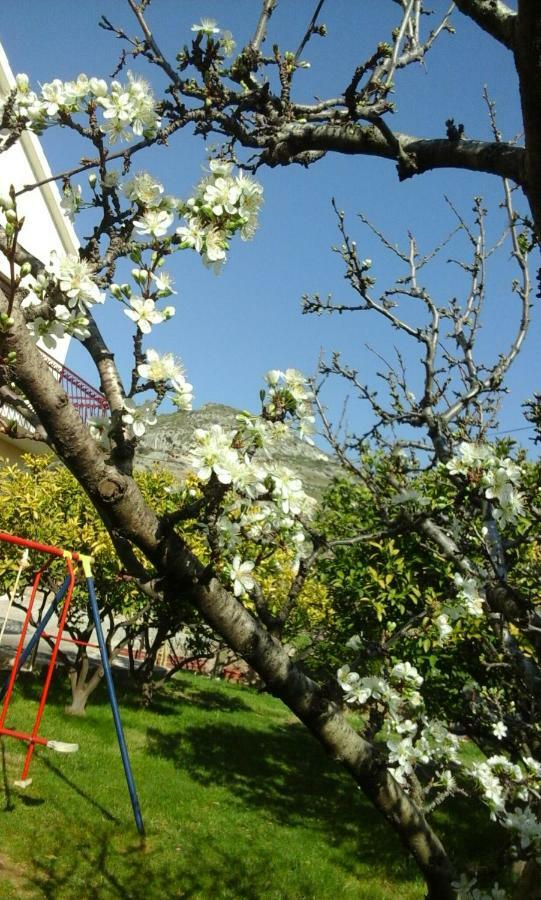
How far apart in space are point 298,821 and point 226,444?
23.0 ft

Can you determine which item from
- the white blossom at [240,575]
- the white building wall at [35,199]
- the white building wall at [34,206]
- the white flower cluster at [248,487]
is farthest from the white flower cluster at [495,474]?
the white building wall at [34,206]

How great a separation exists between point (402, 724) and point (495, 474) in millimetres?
1594

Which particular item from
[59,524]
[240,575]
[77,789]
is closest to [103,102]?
[240,575]

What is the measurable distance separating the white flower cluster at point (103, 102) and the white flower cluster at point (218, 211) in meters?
0.47

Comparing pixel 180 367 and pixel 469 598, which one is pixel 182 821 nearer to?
pixel 469 598

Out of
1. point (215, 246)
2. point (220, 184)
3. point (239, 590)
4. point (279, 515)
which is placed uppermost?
point (220, 184)

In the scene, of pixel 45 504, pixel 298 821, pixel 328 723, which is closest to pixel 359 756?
pixel 328 723

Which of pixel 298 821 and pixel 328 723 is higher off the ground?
pixel 328 723

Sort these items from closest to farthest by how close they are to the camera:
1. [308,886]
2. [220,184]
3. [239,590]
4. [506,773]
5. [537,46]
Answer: [537,46] → [220,184] → [239,590] → [506,773] → [308,886]

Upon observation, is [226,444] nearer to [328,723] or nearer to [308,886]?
[328,723]

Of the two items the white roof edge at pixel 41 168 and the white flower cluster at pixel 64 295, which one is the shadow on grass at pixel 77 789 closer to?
the white flower cluster at pixel 64 295

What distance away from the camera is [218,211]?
6.57 feet

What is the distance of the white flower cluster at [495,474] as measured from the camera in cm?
250

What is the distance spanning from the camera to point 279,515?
8.05ft
